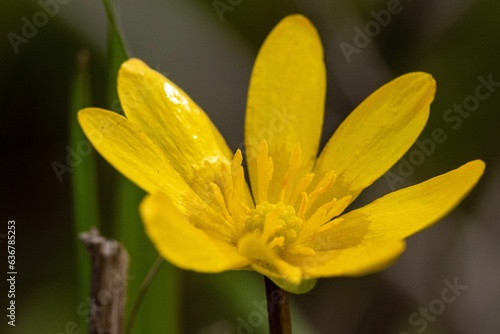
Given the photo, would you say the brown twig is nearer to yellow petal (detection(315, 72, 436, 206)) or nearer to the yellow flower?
the yellow flower

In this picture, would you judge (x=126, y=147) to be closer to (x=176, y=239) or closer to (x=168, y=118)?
(x=168, y=118)

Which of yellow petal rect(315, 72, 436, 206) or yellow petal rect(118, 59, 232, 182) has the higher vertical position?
yellow petal rect(118, 59, 232, 182)

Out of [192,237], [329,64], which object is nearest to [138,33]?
[329,64]

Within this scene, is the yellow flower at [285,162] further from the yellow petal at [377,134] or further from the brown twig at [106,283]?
the brown twig at [106,283]

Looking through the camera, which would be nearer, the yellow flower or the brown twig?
the brown twig

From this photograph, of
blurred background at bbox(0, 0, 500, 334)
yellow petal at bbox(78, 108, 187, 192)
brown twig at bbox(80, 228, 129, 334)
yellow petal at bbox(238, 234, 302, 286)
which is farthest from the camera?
blurred background at bbox(0, 0, 500, 334)

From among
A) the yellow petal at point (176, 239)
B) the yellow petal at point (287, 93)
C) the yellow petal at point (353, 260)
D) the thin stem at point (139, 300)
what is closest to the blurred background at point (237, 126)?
the yellow petal at point (287, 93)

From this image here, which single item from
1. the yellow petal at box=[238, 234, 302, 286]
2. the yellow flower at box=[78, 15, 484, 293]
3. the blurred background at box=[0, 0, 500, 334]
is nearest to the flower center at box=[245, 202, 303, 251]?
the yellow flower at box=[78, 15, 484, 293]

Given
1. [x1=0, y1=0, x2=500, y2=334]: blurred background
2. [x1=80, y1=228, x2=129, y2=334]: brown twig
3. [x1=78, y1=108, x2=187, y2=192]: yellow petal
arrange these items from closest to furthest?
1. [x1=80, y1=228, x2=129, y2=334]: brown twig
2. [x1=78, y1=108, x2=187, y2=192]: yellow petal
3. [x1=0, y1=0, x2=500, y2=334]: blurred background
